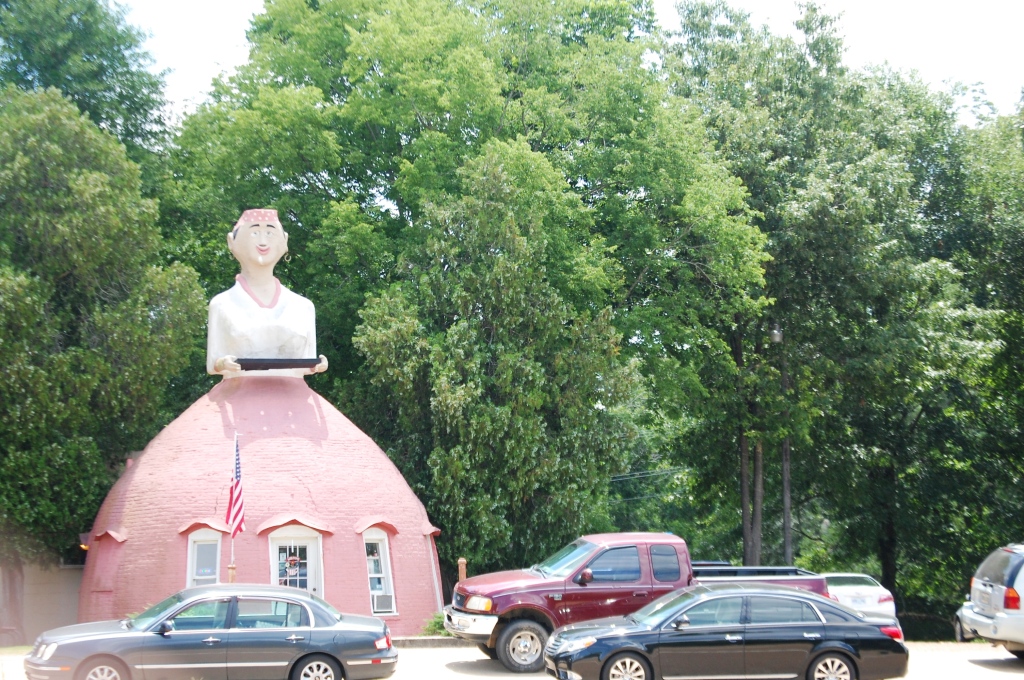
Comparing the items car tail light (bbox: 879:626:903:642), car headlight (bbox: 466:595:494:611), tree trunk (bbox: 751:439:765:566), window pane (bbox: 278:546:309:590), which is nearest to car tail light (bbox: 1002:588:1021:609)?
car tail light (bbox: 879:626:903:642)

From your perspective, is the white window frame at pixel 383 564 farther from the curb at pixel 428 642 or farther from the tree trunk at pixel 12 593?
the tree trunk at pixel 12 593

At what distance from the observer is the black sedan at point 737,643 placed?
13.3 meters

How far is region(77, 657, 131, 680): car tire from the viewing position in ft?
42.2

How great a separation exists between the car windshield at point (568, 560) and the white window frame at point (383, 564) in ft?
16.1

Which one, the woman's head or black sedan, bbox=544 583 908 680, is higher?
the woman's head

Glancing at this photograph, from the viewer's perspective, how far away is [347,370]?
104ft

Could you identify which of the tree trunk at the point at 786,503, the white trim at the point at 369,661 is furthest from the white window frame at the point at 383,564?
the tree trunk at the point at 786,503

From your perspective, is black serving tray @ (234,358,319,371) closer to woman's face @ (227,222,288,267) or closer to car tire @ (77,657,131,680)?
woman's face @ (227,222,288,267)

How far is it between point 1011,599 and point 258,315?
14.3 meters

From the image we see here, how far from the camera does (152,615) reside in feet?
44.6

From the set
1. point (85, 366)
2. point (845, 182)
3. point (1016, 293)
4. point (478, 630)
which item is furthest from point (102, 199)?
point (1016, 293)

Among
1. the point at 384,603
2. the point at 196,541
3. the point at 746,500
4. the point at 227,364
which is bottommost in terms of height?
the point at 384,603

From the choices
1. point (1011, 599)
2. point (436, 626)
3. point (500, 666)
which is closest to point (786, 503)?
point (436, 626)

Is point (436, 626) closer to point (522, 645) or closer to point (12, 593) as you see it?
point (522, 645)
